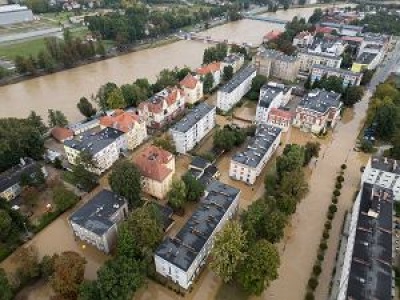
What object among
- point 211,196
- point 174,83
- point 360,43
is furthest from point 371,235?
point 360,43

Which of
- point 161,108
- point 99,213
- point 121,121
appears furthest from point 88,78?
point 99,213

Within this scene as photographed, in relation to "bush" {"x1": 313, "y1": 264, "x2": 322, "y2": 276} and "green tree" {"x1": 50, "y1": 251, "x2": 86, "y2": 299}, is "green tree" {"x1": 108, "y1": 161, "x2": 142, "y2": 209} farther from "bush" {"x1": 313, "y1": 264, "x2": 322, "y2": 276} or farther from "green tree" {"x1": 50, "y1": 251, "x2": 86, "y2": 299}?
"bush" {"x1": 313, "y1": 264, "x2": 322, "y2": 276}

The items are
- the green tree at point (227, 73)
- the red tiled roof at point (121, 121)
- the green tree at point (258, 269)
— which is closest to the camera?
the green tree at point (258, 269)

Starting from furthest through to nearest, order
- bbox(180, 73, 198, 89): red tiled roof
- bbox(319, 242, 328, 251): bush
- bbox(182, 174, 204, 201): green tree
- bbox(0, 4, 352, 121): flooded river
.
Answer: bbox(0, 4, 352, 121): flooded river → bbox(180, 73, 198, 89): red tiled roof → bbox(182, 174, 204, 201): green tree → bbox(319, 242, 328, 251): bush

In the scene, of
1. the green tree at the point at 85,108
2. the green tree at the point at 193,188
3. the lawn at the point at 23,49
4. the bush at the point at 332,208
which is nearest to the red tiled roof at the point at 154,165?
the green tree at the point at 193,188

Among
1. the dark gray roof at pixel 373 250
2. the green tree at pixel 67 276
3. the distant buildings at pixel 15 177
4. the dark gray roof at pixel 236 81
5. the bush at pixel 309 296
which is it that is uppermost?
the dark gray roof at pixel 236 81

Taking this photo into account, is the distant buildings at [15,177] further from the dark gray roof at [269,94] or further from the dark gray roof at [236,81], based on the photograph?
the dark gray roof at [269,94]

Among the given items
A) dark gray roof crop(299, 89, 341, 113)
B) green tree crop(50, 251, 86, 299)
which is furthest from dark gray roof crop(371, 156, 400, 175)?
green tree crop(50, 251, 86, 299)
